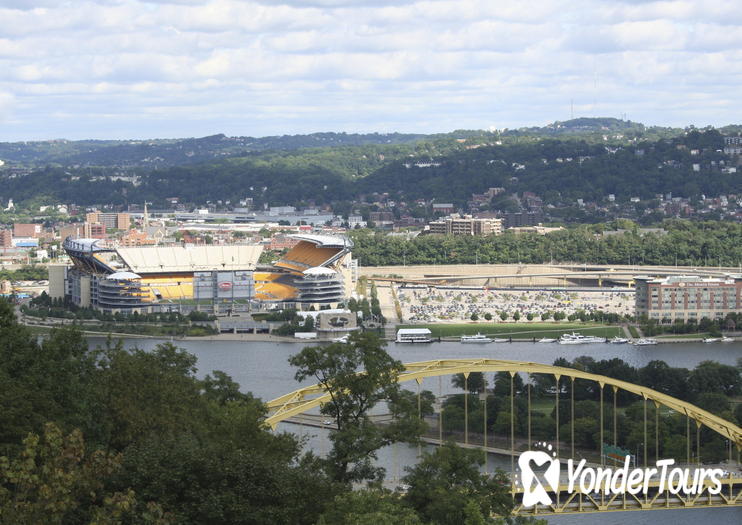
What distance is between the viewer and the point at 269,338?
37.4m

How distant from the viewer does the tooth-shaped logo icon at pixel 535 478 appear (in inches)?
586

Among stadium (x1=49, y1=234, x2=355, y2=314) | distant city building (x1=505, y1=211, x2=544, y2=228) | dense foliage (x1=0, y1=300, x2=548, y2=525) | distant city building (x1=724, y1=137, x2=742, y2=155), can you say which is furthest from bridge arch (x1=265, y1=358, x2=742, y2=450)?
distant city building (x1=724, y1=137, x2=742, y2=155)

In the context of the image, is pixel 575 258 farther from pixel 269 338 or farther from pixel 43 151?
pixel 43 151

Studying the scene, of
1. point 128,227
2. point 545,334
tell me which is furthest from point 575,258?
point 128,227

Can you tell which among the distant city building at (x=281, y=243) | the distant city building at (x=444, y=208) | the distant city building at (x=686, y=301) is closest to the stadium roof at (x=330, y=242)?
→ the distant city building at (x=686, y=301)

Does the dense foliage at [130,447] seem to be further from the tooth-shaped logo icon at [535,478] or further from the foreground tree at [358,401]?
the tooth-shaped logo icon at [535,478]

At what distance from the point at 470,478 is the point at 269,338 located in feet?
82.1

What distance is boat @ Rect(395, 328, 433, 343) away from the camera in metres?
36.3

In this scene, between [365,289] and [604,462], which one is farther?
[365,289]

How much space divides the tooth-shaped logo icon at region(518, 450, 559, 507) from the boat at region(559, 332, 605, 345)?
64.8 feet

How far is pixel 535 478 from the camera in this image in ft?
51.4

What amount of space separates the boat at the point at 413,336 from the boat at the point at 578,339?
3.33 m

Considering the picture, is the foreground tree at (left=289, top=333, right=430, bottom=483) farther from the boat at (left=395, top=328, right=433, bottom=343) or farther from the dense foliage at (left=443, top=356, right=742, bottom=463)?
the boat at (left=395, top=328, right=433, bottom=343)

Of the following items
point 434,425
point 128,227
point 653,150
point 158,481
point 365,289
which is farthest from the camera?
point 653,150
